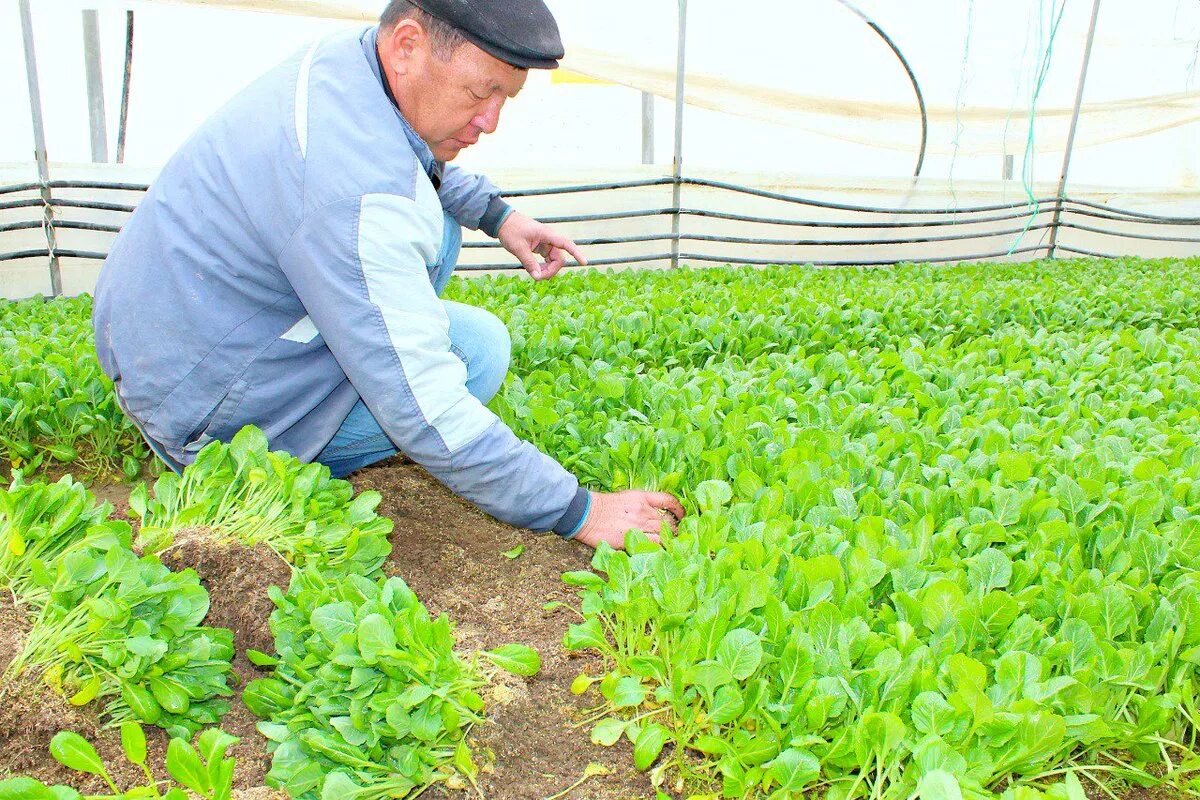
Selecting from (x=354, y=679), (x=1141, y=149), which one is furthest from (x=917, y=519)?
(x=1141, y=149)

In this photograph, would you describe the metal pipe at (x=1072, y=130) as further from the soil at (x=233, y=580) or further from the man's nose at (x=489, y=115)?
the soil at (x=233, y=580)

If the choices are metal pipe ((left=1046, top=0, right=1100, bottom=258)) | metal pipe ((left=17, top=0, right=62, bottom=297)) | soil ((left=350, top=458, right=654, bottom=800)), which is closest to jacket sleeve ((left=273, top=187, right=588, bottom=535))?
soil ((left=350, top=458, right=654, bottom=800))

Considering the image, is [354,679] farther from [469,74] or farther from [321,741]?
[469,74]

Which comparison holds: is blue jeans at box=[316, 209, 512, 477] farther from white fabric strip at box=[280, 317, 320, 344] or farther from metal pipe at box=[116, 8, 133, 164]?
metal pipe at box=[116, 8, 133, 164]

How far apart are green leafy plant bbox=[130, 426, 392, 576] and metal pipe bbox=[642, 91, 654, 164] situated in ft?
20.4

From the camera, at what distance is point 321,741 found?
4.67 feet

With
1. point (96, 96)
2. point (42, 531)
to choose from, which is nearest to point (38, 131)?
point (96, 96)

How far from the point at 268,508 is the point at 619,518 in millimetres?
785

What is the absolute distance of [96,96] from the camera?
5.98 metres

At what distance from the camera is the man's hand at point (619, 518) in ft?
7.06

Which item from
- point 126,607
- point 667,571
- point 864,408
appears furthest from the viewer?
point 864,408

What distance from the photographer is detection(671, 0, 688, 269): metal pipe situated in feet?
22.2

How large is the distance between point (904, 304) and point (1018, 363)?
1.15m

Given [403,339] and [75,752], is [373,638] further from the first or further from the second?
[403,339]
